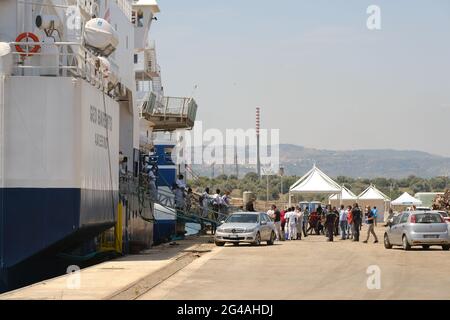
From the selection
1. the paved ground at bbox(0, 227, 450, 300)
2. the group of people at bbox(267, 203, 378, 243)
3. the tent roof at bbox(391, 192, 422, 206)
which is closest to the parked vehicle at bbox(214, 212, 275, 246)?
the group of people at bbox(267, 203, 378, 243)

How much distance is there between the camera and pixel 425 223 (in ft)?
91.9

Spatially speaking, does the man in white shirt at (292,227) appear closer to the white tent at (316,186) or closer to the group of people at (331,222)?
the group of people at (331,222)

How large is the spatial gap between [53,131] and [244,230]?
500 inches

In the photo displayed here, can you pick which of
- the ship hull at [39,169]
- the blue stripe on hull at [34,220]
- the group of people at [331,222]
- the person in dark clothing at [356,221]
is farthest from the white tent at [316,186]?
→ the blue stripe on hull at [34,220]

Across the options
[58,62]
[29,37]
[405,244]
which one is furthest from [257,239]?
[29,37]

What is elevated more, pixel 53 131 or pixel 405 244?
pixel 53 131

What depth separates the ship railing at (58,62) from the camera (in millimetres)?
19172

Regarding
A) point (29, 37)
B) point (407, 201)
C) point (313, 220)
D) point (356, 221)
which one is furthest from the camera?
point (407, 201)

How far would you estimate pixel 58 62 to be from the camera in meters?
19.5

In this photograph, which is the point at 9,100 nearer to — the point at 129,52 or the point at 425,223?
the point at 129,52

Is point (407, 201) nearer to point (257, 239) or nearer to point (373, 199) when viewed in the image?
point (373, 199)

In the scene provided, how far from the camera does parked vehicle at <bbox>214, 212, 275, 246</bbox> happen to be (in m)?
30.2

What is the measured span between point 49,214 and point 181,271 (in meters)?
3.02
